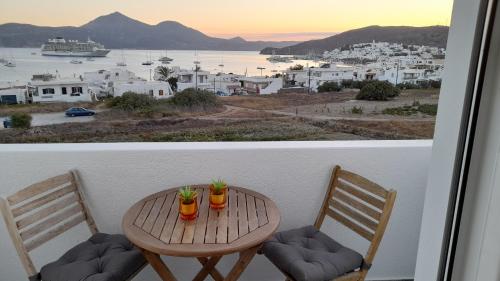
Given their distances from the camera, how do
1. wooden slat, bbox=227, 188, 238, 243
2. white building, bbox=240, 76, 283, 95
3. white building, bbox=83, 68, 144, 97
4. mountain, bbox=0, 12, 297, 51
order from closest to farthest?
wooden slat, bbox=227, 188, 238, 243
mountain, bbox=0, 12, 297, 51
white building, bbox=83, 68, 144, 97
white building, bbox=240, 76, 283, 95

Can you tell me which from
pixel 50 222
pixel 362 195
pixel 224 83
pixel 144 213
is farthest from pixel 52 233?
pixel 362 195

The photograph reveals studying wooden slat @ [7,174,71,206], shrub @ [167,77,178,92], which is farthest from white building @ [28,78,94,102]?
wooden slat @ [7,174,71,206]

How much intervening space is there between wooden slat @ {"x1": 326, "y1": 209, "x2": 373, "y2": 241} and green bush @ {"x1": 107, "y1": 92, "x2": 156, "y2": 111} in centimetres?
158

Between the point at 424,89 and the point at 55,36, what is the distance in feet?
9.58

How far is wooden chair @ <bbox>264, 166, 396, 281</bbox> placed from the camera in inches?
76.2

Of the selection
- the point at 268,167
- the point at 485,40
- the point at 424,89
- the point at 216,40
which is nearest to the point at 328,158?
the point at 268,167

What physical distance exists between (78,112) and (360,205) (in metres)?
2.15

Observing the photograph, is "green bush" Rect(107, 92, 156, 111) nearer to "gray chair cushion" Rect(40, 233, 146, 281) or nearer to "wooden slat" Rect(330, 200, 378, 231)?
"gray chair cushion" Rect(40, 233, 146, 281)

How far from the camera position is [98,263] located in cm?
186

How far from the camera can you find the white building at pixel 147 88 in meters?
2.62

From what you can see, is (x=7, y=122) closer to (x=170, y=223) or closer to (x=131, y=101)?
(x=131, y=101)

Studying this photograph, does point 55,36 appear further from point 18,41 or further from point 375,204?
point 375,204

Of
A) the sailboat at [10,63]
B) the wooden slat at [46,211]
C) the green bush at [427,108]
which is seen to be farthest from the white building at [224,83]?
the green bush at [427,108]

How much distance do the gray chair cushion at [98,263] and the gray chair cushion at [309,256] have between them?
0.78m
